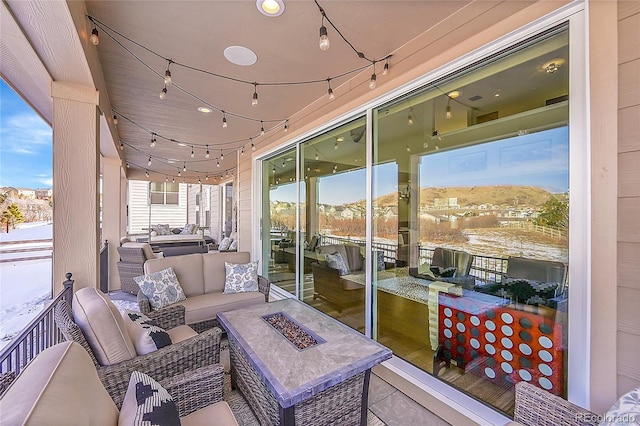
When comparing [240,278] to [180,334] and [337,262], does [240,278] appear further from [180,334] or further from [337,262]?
[337,262]

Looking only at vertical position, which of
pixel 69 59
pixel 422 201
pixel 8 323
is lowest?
pixel 8 323

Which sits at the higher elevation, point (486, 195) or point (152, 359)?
point (486, 195)

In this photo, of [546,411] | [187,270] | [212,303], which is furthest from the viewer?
[187,270]

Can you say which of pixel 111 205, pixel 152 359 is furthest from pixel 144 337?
pixel 111 205

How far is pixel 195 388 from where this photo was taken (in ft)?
4.73

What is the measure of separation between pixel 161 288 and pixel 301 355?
1949mm

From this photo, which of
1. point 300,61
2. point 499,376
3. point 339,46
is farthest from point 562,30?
point 499,376

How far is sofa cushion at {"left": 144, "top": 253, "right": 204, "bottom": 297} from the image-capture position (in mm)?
3113

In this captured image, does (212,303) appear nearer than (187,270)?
Yes

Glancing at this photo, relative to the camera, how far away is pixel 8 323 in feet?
10.7

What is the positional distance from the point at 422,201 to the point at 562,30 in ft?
10.7

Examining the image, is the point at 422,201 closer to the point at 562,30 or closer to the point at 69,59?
the point at 562,30

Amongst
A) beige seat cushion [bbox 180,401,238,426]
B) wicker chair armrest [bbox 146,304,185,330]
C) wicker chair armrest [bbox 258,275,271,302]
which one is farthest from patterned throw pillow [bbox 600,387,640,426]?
wicker chair armrest [bbox 258,275,271,302]

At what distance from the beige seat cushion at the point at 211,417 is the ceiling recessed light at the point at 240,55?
105 inches
